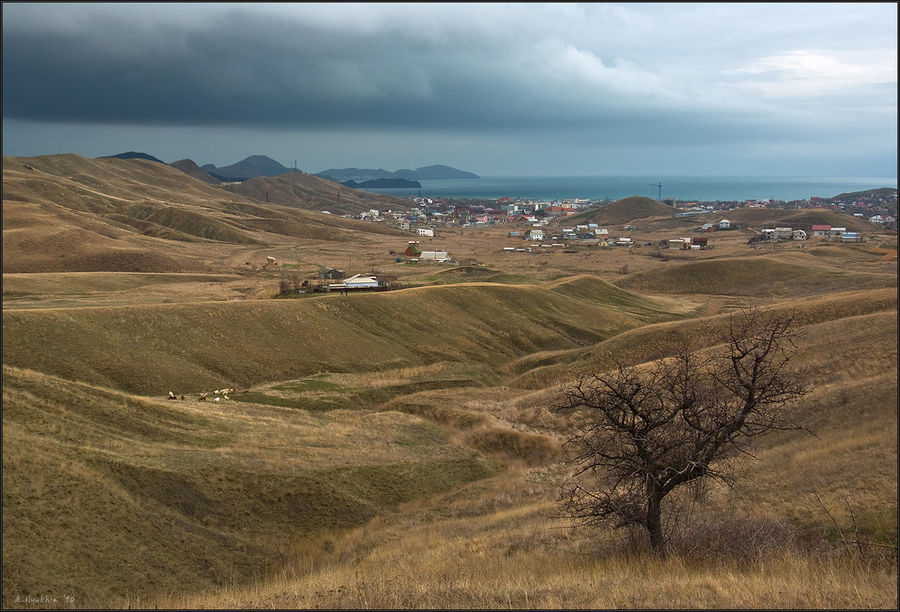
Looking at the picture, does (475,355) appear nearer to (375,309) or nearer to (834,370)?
(375,309)

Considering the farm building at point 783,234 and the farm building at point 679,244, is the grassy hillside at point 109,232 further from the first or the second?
the farm building at point 783,234

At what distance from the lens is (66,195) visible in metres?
167

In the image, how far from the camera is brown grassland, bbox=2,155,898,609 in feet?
45.9

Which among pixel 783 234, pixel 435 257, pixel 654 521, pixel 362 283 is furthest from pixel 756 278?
pixel 654 521

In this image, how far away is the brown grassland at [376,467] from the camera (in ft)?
45.9

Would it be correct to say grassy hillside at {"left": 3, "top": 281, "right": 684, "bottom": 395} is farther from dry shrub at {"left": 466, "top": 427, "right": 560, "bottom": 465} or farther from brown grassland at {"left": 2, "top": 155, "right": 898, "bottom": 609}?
dry shrub at {"left": 466, "top": 427, "right": 560, "bottom": 465}

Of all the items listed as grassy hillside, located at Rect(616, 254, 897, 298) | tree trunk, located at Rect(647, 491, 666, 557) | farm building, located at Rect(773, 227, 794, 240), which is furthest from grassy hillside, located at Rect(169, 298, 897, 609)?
farm building, located at Rect(773, 227, 794, 240)

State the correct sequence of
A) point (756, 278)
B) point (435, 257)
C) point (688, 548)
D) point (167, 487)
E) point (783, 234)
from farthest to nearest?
point (783, 234), point (435, 257), point (756, 278), point (167, 487), point (688, 548)

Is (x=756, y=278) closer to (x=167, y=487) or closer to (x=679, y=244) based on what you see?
(x=679, y=244)

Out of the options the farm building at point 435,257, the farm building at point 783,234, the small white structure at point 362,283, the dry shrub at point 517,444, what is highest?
the farm building at point 783,234

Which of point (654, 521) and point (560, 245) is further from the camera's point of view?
point (560, 245)

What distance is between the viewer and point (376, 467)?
90.6ft

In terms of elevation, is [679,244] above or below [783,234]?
below

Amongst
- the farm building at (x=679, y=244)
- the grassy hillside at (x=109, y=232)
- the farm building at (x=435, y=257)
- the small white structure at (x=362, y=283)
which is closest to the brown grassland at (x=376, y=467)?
the small white structure at (x=362, y=283)
